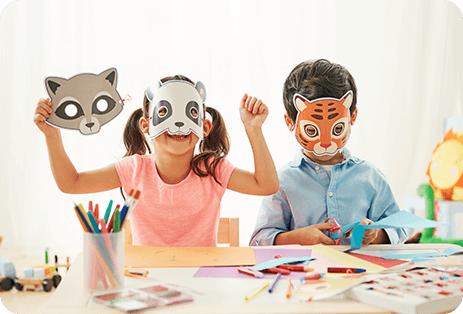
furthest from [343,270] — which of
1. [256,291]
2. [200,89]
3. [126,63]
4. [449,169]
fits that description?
[126,63]

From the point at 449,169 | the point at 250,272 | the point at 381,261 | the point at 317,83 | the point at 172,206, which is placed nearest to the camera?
the point at 250,272

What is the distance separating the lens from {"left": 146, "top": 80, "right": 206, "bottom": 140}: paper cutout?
2.99ft

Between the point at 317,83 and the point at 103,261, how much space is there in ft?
2.35

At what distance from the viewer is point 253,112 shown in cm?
A: 95

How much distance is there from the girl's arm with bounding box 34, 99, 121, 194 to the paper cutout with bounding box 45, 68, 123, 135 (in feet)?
0.06

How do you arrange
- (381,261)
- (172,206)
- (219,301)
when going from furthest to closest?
(172,206)
(381,261)
(219,301)

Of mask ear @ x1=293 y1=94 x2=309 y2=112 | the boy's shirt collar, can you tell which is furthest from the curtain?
mask ear @ x1=293 y1=94 x2=309 y2=112

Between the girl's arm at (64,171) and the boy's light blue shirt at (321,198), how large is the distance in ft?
1.22

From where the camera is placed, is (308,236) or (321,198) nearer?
(308,236)

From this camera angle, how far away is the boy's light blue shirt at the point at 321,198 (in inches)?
42.8

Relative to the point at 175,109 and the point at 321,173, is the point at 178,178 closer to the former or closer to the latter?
the point at 175,109

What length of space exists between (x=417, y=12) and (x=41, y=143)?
2.10 metres

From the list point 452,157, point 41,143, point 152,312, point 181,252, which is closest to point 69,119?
point 181,252

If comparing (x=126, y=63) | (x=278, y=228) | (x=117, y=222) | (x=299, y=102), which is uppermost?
(x=126, y=63)
